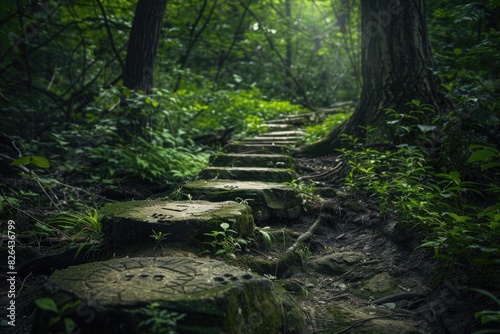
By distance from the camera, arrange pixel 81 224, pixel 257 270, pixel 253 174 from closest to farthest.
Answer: pixel 257 270, pixel 81 224, pixel 253 174

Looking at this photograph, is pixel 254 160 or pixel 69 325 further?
pixel 254 160

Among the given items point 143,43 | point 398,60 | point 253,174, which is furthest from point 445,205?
point 143,43

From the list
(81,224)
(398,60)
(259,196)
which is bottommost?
(81,224)

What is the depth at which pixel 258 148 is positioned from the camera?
521 cm

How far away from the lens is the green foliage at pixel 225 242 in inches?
99.8

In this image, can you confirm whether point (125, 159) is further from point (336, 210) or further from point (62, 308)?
point (62, 308)

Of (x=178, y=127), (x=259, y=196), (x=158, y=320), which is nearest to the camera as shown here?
(x=158, y=320)

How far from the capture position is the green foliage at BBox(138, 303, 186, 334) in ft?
5.04

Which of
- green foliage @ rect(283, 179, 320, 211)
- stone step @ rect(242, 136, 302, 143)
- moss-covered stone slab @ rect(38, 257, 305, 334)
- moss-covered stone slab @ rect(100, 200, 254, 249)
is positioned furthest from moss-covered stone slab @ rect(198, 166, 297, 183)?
moss-covered stone slab @ rect(38, 257, 305, 334)

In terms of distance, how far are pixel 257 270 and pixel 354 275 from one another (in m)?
0.72

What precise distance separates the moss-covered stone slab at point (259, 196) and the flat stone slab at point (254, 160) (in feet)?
2.76

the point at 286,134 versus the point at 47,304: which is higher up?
the point at 286,134

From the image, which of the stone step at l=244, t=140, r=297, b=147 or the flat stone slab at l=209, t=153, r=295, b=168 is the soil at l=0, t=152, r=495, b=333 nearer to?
the flat stone slab at l=209, t=153, r=295, b=168

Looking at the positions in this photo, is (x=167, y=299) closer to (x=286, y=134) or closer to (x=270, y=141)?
(x=270, y=141)
